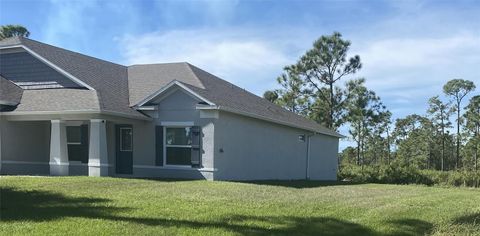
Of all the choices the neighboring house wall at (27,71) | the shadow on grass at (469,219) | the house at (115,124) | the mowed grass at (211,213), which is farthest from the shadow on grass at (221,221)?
the neighboring house wall at (27,71)

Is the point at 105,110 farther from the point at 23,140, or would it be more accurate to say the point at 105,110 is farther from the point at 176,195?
the point at 176,195

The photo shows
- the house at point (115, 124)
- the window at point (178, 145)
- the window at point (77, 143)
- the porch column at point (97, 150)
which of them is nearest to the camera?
the porch column at point (97, 150)

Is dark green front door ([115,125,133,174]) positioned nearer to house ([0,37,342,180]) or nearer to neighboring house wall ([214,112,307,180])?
house ([0,37,342,180])

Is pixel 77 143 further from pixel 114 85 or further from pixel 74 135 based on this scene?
pixel 114 85

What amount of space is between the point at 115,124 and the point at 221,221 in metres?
12.6

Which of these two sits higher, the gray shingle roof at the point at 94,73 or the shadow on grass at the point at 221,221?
the gray shingle roof at the point at 94,73

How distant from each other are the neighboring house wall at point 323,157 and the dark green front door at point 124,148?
438 inches

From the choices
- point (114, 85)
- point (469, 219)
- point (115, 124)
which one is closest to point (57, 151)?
point (115, 124)

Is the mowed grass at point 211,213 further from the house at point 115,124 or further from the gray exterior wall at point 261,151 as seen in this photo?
the gray exterior wall at point 261,151

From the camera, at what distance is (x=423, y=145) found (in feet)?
211

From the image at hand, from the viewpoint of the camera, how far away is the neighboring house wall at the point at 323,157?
28219mm

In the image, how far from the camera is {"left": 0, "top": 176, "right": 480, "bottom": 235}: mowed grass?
7.96 m

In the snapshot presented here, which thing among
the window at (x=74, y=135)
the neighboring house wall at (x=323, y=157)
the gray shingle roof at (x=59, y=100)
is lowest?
the neighboring house wall at (x=323, y=157)

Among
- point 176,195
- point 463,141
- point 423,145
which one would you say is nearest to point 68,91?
point 176,195
